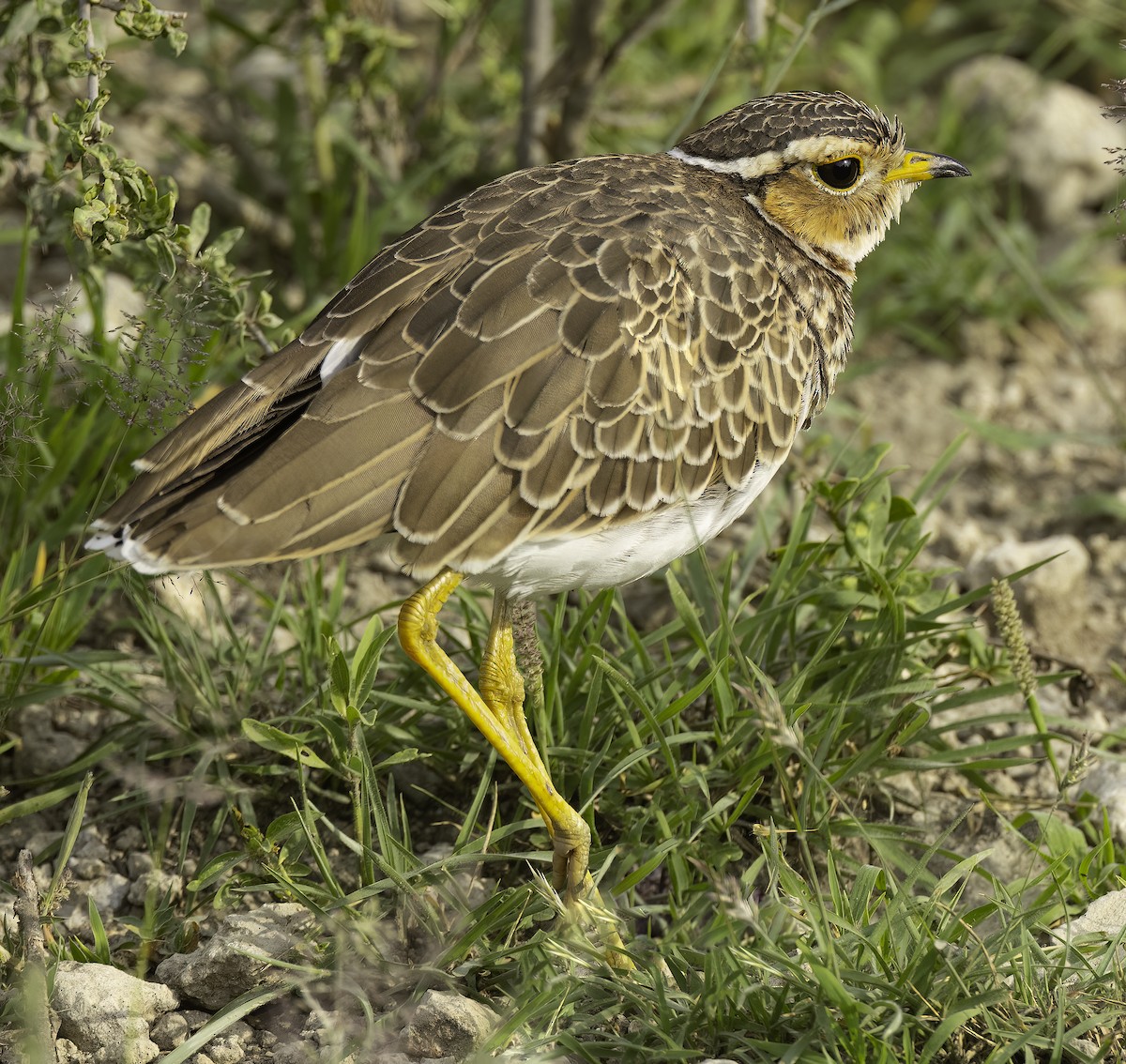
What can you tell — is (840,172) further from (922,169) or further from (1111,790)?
(1111,790)

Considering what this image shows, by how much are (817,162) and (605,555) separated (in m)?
1.46

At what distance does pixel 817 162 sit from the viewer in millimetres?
4305

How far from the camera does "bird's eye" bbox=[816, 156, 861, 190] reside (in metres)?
4.34

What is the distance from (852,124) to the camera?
169 inches

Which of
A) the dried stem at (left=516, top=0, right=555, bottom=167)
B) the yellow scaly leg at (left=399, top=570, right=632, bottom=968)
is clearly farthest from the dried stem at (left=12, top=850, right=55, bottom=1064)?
the dried stem at (left=516, top=0, right=555, bottom=167)

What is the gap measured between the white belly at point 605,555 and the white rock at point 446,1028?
1.06 metres

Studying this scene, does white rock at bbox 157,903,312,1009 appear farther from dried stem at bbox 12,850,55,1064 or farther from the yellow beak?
the yellow beak

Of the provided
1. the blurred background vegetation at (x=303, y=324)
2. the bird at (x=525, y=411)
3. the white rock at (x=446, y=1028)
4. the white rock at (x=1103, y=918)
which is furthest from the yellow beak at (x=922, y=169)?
the white rock at (x=446, y=1028)

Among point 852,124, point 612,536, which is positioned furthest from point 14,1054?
point 852,124

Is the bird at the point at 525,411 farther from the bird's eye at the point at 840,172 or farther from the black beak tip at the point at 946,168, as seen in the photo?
the black beak tip at the point at 946,168

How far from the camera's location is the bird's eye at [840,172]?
4.34 metres

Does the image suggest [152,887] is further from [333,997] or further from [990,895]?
[990,895]

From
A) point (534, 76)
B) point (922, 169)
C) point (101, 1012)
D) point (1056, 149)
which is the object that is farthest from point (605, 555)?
point (1056, 149)

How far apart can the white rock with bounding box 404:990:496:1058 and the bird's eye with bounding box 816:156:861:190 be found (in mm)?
2624
